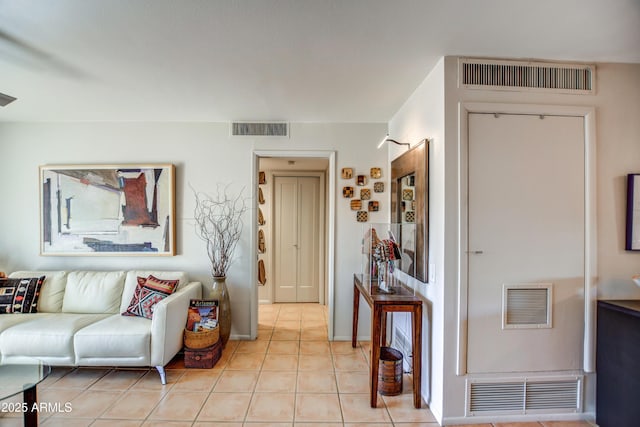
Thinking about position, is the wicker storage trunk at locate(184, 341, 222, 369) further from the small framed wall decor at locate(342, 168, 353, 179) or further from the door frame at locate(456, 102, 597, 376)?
the small framed wall decor at locate(342, 168, 353, 179)

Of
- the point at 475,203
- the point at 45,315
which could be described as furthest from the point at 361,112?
the point at 45,315

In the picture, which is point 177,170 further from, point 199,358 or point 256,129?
point 199,358

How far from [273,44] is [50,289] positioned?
3.25 meters

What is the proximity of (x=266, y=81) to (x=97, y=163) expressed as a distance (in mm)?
2322

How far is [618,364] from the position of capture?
1.95 m

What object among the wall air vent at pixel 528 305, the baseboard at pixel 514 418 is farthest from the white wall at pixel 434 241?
the wall air vent at pixel 528 305

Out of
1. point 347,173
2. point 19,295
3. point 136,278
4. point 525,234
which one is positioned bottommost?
point 19,295

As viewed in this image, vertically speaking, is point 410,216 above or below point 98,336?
above

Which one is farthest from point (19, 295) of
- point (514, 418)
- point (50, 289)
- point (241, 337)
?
point (514, 418)

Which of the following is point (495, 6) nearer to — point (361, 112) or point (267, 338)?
point (361, 112)

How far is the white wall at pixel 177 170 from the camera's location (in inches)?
139

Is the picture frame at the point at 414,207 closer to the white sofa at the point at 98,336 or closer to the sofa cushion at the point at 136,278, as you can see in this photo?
the white sofa at the point at 98,336

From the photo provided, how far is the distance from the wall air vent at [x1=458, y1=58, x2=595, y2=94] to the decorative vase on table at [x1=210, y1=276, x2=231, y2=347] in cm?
283

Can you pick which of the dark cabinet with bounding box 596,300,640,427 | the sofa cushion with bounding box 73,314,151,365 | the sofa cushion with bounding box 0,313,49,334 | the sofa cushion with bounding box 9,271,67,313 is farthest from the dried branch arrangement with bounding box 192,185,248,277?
the dark cabinet with bounding box 596,300,640,427
